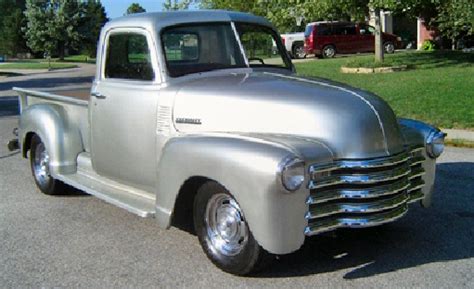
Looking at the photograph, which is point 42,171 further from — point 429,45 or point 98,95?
point 429,45

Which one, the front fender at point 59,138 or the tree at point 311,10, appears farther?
→ the tree at point 311,10

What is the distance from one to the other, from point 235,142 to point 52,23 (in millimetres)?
55652

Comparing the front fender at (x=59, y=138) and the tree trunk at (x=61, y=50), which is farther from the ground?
the tree trunk at (x=61, y=50)

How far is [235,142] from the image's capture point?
448 centimetres

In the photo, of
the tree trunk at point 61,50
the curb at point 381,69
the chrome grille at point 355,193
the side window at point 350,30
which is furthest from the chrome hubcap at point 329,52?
the tree trunk at point 61,50

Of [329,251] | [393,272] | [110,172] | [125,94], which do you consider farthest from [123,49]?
[393,272]

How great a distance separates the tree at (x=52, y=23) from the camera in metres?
56.5

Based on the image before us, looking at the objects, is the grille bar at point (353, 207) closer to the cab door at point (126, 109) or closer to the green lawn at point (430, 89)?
the cab door at point (126, 109)

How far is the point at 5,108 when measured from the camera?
16766mm

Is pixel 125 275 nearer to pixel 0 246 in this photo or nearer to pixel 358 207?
pixel 0 246

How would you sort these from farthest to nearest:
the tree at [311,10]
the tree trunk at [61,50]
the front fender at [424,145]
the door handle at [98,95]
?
the tree trunk at [61,50] < the tree at [311,10] < the door handle at [98,95] < the front fender at [424,145]

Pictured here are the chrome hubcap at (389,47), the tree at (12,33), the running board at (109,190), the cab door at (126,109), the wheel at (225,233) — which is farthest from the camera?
the tree at (12,33)

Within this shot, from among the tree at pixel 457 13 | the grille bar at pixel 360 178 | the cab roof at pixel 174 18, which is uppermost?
the tree at pixel 457 13

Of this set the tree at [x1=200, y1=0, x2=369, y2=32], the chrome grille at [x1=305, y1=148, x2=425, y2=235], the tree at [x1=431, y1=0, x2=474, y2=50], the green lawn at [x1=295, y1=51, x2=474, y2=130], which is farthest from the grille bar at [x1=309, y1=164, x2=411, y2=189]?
the tree at [x1=200, y1=0, x2=369, y2=32]
